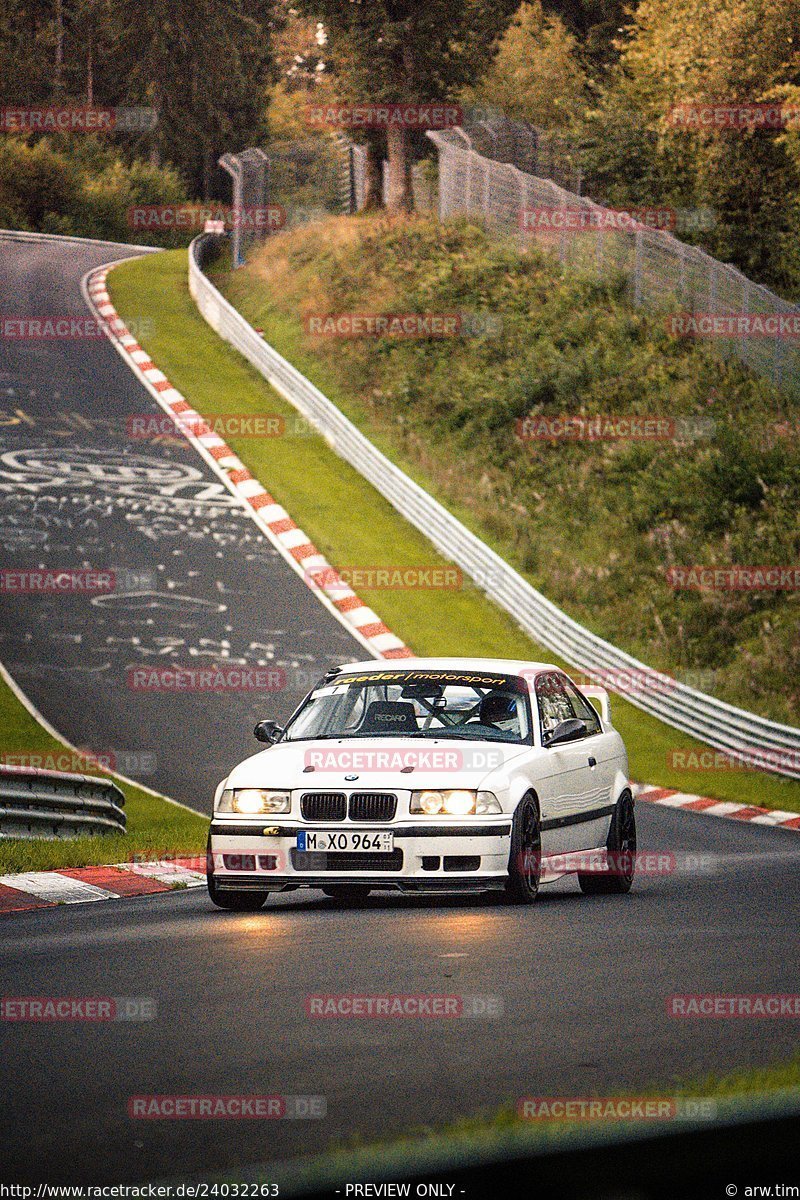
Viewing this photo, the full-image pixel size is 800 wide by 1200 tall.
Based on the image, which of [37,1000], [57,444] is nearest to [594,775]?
[37,1000]

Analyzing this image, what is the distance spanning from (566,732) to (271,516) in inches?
800

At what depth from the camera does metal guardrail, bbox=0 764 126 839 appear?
14.2 metres

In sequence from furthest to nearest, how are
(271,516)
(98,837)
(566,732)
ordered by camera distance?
(271,516) → (98,837) → (566,732)

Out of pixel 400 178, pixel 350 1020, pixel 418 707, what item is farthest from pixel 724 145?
pixel 350 1020

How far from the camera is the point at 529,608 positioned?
27.7 m

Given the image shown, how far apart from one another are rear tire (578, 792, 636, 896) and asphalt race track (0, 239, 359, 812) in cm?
705

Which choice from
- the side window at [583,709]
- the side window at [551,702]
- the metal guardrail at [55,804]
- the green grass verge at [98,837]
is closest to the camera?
the side window at [551,702]

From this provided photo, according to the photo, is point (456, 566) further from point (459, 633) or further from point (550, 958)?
point (550, 958)

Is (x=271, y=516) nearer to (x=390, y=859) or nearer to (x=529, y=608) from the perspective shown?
(x=529, y=608)

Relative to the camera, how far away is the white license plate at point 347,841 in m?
10.4

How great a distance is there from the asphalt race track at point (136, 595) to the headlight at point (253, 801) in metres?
7.96

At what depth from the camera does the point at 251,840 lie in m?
10.6

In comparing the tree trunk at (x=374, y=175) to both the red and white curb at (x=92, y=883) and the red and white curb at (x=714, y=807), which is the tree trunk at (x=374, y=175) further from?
the red and white curb at (x=92, y=883)

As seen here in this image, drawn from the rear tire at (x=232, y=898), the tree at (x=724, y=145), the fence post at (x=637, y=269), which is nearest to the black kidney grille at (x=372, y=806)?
the rear tire at (x=232, y=898)
